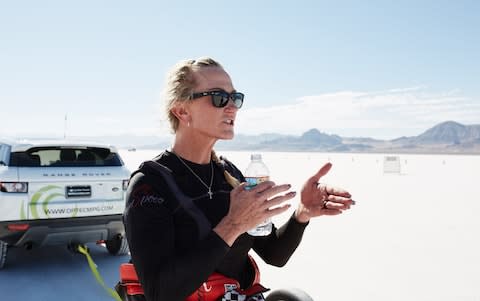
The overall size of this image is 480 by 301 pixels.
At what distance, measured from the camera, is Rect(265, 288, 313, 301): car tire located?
2337mm

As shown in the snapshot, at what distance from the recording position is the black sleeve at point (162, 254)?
5.26ft

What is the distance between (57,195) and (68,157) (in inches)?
33.0

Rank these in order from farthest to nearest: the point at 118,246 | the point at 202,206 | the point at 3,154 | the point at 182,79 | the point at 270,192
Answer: the point at 118,246, the point at 3,154, the point at 182,79, the point at 202,206, the point at 270,192

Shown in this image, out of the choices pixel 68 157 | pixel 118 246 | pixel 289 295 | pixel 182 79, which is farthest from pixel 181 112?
pixel 118 246

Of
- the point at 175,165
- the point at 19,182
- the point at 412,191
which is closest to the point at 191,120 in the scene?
the point at 175,165

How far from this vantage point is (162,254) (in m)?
1.64

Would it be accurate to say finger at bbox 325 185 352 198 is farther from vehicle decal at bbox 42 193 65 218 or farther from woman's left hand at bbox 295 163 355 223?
vehicle decal at bbox 42 193 65 218

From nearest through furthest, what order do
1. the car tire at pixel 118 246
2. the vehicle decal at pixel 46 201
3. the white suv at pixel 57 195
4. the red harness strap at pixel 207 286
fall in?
1. the red harness strap at pixel 207 286
2. the white suv at pixel 57 195
3. the vehicle decal at pixel 46 201
4. the car tire at pixel 118 246

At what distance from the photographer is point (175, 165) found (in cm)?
206

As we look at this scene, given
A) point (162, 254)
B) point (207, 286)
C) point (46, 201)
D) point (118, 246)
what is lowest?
point (118, 246)

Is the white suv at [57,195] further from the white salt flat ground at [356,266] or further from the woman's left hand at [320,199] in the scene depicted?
the woman's left hand at [320,199]

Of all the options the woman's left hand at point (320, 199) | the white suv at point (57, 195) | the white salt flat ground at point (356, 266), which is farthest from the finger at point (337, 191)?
the white suv at point (57, 195)

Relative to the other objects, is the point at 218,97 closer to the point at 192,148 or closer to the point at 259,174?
the point at 192,148

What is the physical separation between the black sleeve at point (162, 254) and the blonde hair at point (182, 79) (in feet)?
1.82
